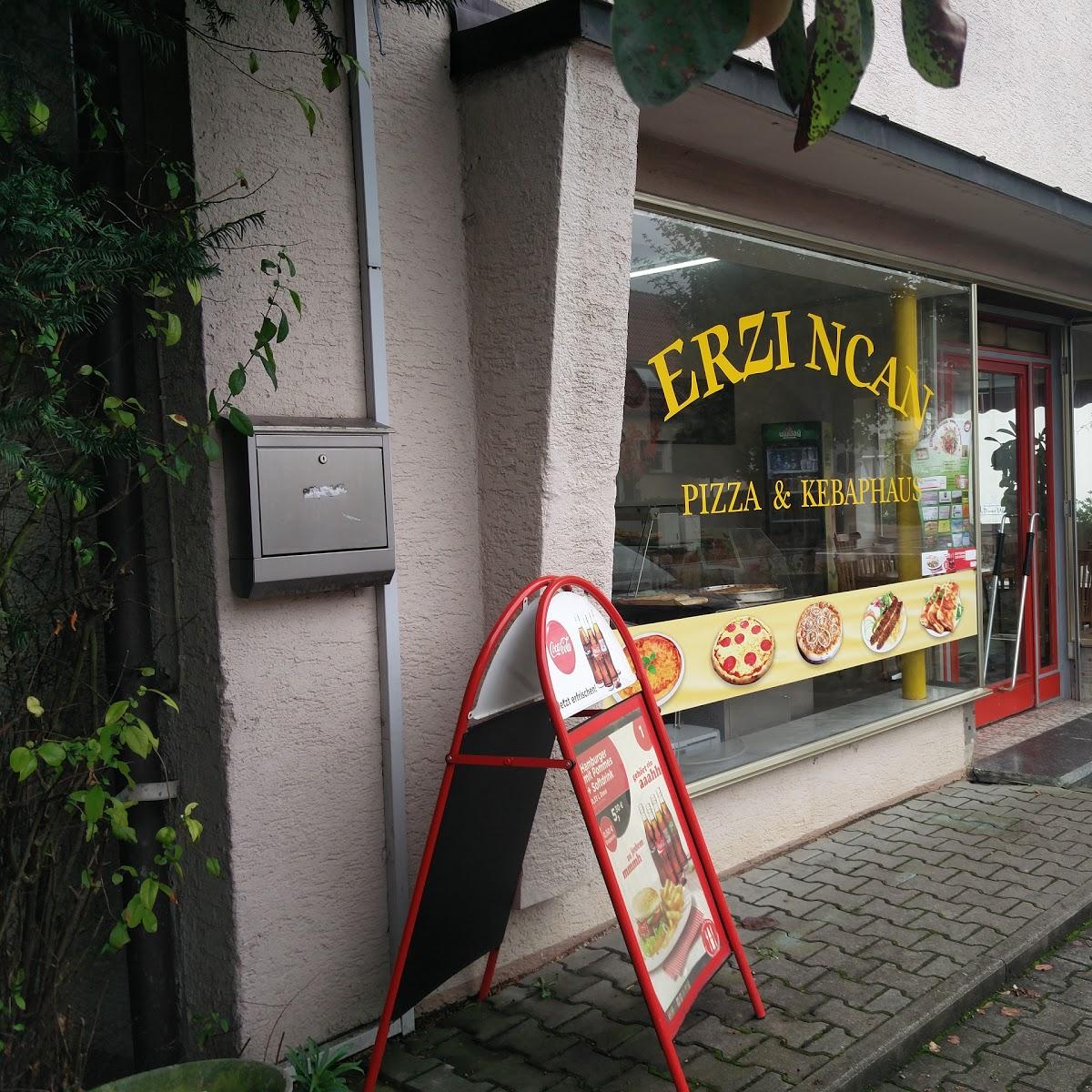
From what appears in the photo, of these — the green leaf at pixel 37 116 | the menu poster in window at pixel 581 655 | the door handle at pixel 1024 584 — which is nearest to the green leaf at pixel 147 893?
the menu poster in window at pixel 581 655

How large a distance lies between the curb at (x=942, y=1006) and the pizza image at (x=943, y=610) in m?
2.03

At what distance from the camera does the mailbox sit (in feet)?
10.0

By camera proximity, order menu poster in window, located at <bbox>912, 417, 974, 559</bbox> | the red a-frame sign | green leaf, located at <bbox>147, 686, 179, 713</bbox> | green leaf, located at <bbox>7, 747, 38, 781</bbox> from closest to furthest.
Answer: green leaf, located at <bbox>7, 747, 38, 781</bbox>
green leaf, located at <bbox>147, 686, 179, 713</bbox>
the red a-frame sign
menu poster in window, located at <bbox>912, 417, 974, 559</bbox>

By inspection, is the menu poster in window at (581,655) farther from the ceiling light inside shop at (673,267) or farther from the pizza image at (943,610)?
the pizza image at (943,610)

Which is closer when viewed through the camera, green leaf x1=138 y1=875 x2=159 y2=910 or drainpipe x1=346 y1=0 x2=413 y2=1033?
green leaf x1=138 y1=875 x2=159 y2=910

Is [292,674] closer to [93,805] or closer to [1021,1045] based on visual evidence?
[93,805]

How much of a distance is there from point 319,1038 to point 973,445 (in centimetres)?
525

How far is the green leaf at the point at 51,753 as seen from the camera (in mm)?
2215

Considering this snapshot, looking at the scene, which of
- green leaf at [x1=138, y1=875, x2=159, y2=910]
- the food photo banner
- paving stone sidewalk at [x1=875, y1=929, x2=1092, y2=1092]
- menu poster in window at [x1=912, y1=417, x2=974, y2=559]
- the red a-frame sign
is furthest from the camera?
menu poster in window at [x1=912, y1=417, x2=974, y2=559]

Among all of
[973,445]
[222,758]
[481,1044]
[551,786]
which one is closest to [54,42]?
[222,758]

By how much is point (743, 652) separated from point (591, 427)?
1.76 metres

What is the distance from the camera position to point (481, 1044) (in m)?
3.47

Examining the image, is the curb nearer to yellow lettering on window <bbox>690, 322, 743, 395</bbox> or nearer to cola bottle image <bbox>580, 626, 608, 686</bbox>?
cola bottle image <bbox>580, 626, 608, 686</bbox>

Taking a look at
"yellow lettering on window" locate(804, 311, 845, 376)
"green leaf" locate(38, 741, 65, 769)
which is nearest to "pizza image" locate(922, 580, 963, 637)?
"yellow lettering on window" locate(804, 311, 845, 376)
